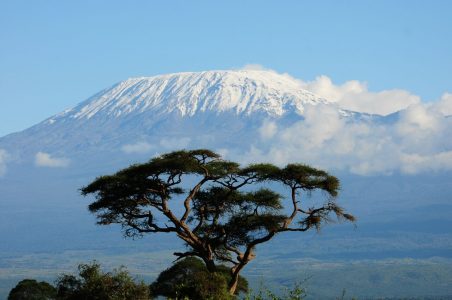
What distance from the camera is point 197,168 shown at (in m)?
42.8

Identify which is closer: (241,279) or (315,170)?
(315,170)

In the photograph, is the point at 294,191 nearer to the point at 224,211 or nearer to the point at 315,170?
the point at 315,170

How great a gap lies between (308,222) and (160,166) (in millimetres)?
7033

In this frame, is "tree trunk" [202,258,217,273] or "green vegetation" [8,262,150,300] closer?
"green vegetation" [8,262,150,300]

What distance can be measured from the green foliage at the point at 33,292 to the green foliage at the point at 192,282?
15.7 feet

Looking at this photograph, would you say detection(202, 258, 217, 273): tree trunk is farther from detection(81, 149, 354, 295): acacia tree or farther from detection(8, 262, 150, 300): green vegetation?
detection(8, 262, 150, 300): green vegetation

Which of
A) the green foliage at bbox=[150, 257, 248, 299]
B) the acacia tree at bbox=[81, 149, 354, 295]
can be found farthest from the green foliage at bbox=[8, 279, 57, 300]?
the green foliage at bbox=[150, 257, 248, 299]

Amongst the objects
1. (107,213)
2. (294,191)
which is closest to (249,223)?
(294,191)

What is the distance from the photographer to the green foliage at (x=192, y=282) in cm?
3619

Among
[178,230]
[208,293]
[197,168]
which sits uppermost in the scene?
[197,168]

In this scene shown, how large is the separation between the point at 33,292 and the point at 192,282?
26.5 ft

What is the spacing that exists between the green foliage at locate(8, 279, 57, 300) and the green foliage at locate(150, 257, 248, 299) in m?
4.77

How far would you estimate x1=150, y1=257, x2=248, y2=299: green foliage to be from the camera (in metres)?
36.2

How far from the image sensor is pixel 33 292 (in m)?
41.8
